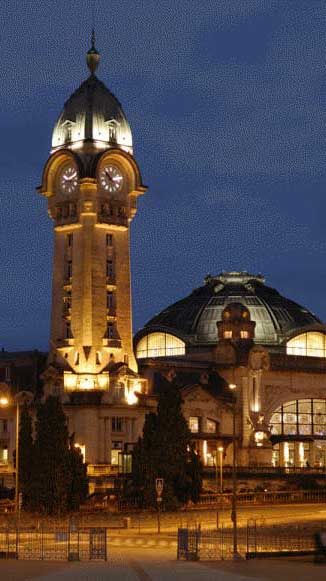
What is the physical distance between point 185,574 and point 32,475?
51.5m

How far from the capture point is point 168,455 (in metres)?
110

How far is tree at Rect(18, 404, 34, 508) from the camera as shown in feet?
345

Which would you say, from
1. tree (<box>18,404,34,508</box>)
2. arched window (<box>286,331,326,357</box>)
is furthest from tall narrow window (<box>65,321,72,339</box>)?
arched window (<box>286,331,326,357</box>)

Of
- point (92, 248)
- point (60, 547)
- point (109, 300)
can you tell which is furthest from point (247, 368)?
point (60, 547)

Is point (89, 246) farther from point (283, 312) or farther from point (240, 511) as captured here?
point (240, 511)

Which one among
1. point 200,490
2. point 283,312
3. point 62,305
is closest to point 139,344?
point 283,312

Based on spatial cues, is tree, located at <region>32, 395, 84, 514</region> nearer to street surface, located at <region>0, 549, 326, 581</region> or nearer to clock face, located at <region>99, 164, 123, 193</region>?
street surface, located at <region>0, 549, 326, 581</region>

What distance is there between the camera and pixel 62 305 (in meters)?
154

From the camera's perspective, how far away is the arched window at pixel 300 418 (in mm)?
172000

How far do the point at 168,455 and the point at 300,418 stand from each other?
66416 mm

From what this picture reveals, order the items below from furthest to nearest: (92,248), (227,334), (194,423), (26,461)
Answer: (227,334)
(194,423)
(92,248)
(26,461)

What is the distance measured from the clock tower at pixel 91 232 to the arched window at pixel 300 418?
26.5 m

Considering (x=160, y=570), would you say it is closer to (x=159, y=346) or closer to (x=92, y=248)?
(x=92, y=248)

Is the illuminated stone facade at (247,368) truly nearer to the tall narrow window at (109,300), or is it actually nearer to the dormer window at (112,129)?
the tall narrow window at (109,300)
